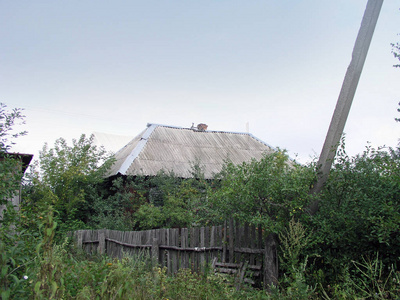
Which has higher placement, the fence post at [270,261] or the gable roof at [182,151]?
the gable roof at [182,151]

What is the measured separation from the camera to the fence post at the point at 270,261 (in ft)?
15.4

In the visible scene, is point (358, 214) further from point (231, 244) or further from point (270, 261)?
point (231, 244)

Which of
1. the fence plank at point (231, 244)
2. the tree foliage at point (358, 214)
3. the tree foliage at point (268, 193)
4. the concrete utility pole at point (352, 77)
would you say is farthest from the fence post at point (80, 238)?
the concrete utility pole at point (352, 77)

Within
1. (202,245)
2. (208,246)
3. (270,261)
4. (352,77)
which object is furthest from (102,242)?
(352,77)

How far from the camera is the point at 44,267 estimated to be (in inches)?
82.4

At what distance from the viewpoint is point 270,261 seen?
4.75 metres

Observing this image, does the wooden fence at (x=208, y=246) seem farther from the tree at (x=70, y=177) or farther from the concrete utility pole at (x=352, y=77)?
the tree at (x=70, y=177)

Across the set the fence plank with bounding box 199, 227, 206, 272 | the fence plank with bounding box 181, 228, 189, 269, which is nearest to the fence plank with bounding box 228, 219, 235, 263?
the fence plank with bounding box 199, 227, 206, 272

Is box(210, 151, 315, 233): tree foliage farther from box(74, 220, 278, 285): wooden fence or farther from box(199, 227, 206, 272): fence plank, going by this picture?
box(199, 227, 206, 272): fence plank

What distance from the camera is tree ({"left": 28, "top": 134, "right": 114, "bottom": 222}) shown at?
40.5 feet

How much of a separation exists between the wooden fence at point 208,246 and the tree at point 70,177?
4339 millimetres

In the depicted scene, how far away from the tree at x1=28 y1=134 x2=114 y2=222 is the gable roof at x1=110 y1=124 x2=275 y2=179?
0.86 meters

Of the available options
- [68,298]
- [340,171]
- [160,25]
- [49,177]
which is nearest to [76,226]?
[49,177]

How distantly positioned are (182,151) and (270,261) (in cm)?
1078
